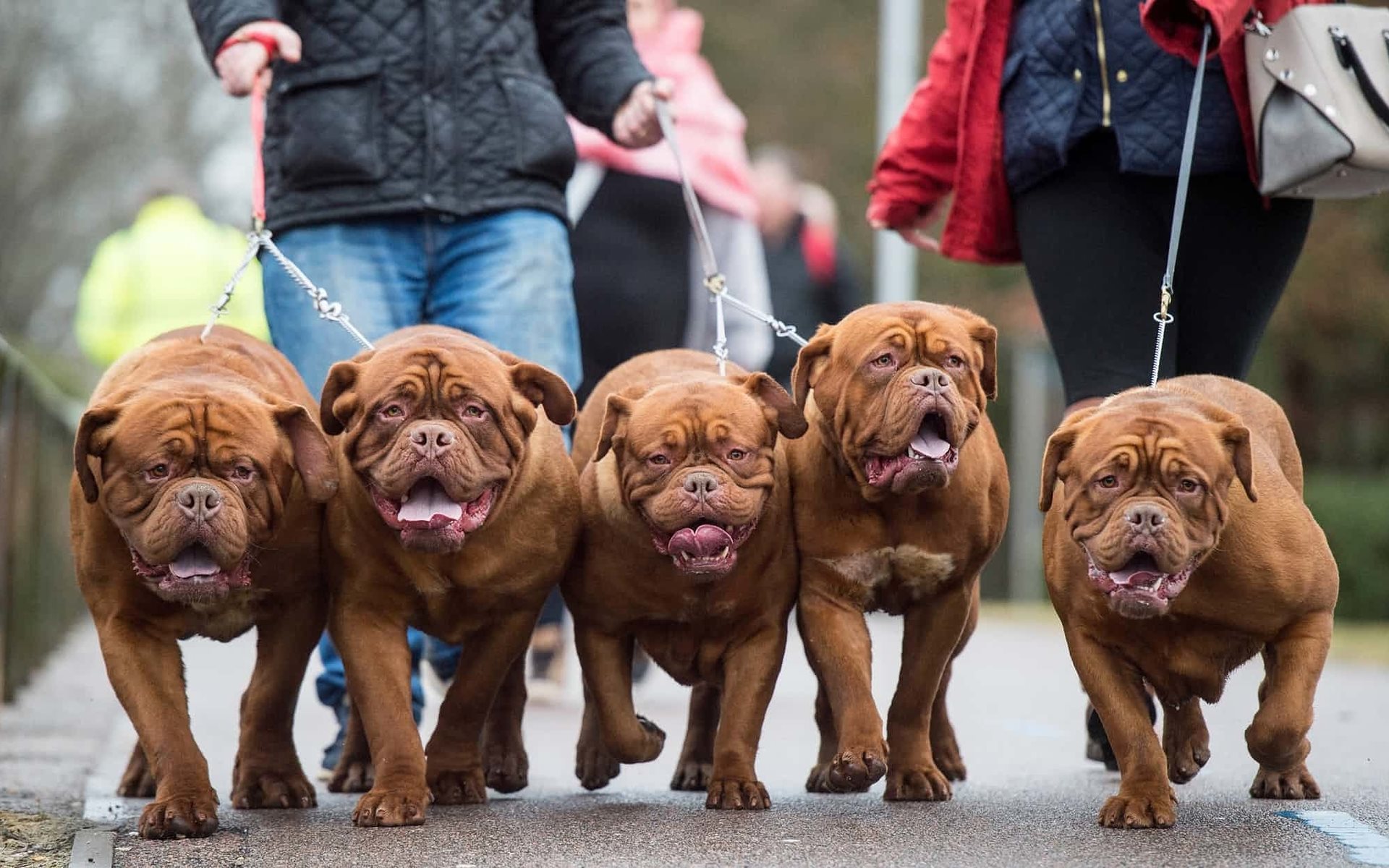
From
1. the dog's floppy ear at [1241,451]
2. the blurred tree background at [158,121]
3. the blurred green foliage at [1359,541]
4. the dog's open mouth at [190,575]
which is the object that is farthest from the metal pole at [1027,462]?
the dog's open mouth at [190,575]

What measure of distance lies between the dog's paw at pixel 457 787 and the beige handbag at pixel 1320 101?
2764 mm

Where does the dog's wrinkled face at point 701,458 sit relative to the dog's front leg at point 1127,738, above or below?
above

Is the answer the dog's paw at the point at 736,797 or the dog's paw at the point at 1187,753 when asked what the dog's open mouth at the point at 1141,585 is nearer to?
the dog's paw at the point at 1187,753

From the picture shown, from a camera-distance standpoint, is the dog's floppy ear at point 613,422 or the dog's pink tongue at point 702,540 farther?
the dog's floppy ear at point 613,422

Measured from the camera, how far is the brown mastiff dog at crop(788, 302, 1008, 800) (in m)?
5.59

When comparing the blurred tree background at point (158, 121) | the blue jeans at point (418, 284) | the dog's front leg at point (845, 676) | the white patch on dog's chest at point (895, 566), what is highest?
the blurred tree background at point (158, 121)

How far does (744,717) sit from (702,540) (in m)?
0.54

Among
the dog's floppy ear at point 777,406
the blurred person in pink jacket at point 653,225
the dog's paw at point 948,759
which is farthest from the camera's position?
the blurred person in pink jacket at point 653,225

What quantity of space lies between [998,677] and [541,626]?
2.75 m

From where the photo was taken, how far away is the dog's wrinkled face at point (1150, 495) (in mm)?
5109

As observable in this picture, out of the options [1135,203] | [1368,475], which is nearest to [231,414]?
[1135,203]

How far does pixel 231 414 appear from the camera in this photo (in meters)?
5.47

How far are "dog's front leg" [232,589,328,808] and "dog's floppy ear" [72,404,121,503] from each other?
2.12 feet

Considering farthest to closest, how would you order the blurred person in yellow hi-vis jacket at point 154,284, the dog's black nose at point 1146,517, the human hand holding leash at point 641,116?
the blurred person in yellow hi-vis jacket at point 154,284 → the human hand holding leash at point 641,116 → the dog's black nose at point 1146,517
